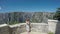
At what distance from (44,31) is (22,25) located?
1.05 metres

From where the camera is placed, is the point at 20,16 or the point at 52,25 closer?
the point at 52,25

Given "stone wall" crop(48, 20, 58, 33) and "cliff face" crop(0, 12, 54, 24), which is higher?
"cliff face" crop(0, 12, 54, 24)

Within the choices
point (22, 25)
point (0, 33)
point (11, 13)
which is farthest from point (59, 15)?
point (0, 33)

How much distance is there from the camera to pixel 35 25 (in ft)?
21.7

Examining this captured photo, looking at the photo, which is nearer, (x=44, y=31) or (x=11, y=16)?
(x=44, y=31)

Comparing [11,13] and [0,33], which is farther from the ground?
[11,13]

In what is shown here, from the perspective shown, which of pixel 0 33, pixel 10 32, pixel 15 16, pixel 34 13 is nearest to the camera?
pixel 0 33

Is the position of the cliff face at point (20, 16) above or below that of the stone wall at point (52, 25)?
above

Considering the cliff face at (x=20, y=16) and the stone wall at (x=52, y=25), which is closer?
the stone wall at (x=52, y=25)

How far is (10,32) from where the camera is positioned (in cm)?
481

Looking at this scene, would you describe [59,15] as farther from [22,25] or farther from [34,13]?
[34,13]

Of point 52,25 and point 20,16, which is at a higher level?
point 20,16

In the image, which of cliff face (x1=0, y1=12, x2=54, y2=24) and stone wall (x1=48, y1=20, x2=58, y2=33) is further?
cliff face (x1=0, y1=12, x2=54, y2=24)

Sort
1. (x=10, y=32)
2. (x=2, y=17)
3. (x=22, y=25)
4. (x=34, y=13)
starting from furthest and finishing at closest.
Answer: (x=34, y=13) → (x=2, y=17) → (x=22, y=25) → (x=10, y=32)
